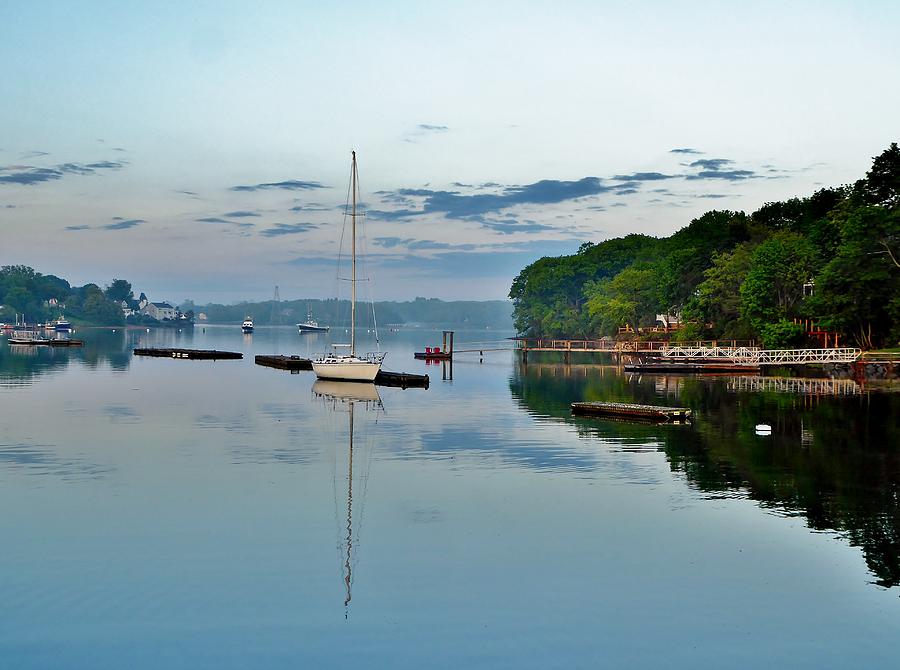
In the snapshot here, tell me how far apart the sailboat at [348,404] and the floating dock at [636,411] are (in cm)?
1503

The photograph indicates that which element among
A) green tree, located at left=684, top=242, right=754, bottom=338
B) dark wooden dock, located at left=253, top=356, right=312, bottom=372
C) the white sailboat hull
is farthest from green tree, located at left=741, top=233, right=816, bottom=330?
dark wooden dock, located at left=253, top=356, right=312, bottom=372

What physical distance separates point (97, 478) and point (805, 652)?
28029mm

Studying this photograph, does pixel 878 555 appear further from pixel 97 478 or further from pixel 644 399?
pixel 644 399

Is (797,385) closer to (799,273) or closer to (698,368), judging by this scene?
(698,368)

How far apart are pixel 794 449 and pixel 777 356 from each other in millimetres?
57656

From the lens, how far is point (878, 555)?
2547 centimetres

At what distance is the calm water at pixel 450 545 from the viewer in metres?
19.6

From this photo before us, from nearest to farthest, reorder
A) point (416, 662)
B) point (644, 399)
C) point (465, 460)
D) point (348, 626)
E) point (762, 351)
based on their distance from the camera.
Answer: point (416, 662)
point (348, 626)
point (465, 460)
point (644, 399)
point (762, 351)

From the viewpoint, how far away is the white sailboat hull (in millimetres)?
85438

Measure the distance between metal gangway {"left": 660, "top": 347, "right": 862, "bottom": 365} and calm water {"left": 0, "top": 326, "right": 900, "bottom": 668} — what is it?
4257 cm

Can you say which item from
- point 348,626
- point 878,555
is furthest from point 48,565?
point 878,555

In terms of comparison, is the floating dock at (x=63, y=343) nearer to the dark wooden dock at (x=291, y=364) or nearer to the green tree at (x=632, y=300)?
the dark wooden dock at (x=291, y=364)

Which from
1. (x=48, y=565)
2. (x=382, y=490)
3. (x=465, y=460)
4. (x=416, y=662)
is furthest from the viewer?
(x=465, y=460)

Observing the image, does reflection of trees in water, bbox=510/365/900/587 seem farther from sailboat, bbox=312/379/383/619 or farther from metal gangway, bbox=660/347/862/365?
metal gangway, bbox=660/347/862/365
